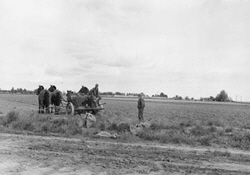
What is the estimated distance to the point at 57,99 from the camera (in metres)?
24.2

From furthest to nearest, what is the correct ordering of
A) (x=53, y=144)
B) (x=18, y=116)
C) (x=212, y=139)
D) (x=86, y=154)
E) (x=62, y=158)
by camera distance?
1. (x=18, y=116)
2. (x=212, y=139)
3. (x=53, y=144)
4. (x=86, y=154)
5. (x=62, y=158)

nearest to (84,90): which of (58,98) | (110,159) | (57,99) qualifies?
(58,98)

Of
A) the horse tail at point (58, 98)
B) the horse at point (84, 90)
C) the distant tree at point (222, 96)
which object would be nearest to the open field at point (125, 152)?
the horse at point (84, 90)

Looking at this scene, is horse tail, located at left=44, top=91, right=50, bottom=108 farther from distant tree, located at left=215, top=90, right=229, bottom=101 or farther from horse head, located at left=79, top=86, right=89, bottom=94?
distant tree, located at left=215, top=90, right=229, bottom=101

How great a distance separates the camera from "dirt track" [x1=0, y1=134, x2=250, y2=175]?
296 inches

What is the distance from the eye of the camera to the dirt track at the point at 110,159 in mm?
7527

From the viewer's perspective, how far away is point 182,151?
10438 millimetres

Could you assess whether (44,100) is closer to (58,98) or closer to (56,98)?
(56,98)

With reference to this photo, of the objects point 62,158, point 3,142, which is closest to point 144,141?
point 62,158

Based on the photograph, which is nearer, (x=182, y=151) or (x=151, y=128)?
(x=182, y=151)

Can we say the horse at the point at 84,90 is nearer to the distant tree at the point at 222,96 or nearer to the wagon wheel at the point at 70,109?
the wagon wheel at the point at 70,109

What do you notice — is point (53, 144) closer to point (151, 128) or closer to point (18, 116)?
point (151, 128)

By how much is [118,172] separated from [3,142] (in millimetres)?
6668

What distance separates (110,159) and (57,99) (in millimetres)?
16492
